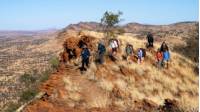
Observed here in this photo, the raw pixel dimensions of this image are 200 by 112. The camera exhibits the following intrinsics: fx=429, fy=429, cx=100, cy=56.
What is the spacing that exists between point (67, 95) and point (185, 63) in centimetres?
1071

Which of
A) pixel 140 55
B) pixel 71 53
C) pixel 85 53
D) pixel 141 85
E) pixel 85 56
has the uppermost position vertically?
pixel 85 53

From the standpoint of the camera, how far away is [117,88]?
20.9 metres

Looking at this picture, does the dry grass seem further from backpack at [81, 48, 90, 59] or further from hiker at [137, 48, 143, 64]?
backpack at [81, 48, 90, 59]

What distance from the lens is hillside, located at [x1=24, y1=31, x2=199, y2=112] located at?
→ 18.9 meters

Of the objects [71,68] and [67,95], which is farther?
[71,68]

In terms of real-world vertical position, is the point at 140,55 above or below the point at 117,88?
above

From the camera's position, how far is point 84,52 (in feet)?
70.2

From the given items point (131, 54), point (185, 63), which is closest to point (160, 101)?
point (131, 54)

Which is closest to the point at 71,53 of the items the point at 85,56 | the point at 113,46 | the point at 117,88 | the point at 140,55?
the point at 113,46

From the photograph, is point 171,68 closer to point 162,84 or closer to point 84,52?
point 162,84

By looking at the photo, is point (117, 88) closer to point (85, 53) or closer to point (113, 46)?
point (85, 53)

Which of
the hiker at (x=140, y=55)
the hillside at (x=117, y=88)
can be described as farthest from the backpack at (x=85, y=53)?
the hiker at (x=140, y=55)

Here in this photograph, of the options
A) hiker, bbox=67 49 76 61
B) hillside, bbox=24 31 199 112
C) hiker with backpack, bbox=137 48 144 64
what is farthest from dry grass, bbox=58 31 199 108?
hiker, bbox=67 49 76 61

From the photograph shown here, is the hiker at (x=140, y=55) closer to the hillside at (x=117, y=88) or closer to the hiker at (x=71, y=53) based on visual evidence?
the hillside at (x=117, y=88)
